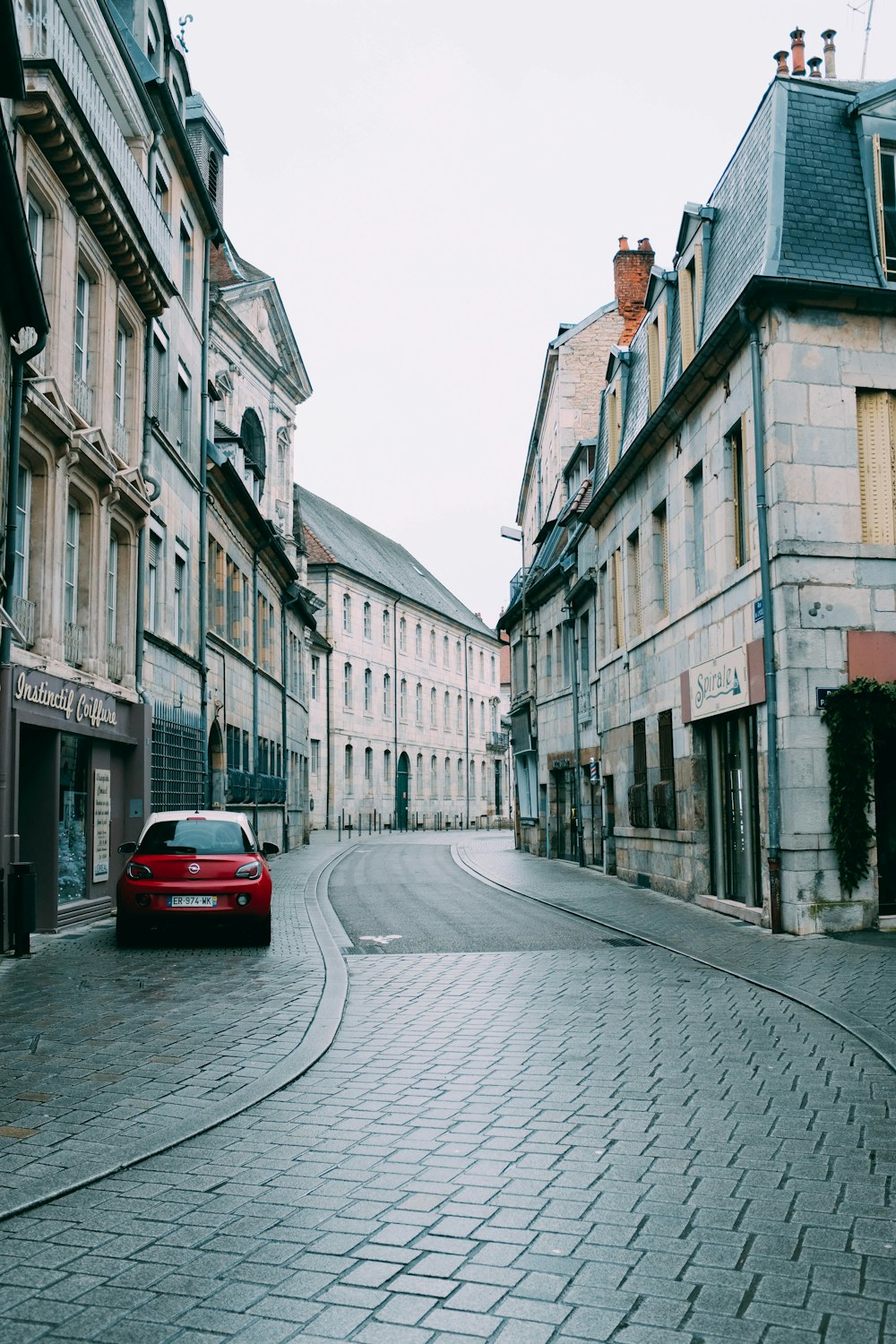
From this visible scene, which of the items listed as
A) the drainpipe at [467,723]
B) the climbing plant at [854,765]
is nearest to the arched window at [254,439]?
the climbing plant at [854,765]

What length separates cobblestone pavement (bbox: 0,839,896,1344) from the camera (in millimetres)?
3686

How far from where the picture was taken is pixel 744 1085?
6.62 metres

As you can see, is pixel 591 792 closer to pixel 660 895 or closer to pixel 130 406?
pixel 660 895

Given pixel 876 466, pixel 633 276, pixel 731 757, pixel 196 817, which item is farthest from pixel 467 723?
pixel 876 466

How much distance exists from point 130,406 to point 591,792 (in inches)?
557

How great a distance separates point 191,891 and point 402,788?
61.6 metres

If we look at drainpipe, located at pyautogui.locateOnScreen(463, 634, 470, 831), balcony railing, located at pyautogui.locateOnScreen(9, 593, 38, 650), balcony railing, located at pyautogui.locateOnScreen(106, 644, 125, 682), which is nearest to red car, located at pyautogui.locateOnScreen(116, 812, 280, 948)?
balcony railing, located at pyautogui.locateOnScreen(9, 593, 38, 650)

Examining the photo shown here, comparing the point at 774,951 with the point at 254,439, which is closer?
the point at 774,951

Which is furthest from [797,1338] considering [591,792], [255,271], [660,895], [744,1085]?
[255,271]

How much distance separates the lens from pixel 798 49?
61.7 feet

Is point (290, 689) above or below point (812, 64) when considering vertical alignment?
below

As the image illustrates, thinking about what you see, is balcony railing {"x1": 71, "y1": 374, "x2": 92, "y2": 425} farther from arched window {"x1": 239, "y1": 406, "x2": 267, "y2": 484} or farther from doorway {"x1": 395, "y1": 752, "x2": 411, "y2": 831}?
doorway {"x1": 395, "y1": 752, "x2": 411, "y2": 831}

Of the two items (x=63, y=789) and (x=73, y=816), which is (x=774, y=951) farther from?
(x=73, y=816)

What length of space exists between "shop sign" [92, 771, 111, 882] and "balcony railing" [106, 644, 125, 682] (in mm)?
1540
